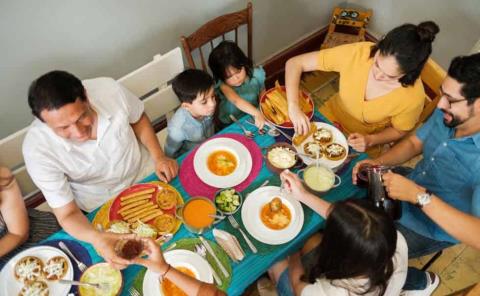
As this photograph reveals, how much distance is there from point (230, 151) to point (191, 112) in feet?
1.43

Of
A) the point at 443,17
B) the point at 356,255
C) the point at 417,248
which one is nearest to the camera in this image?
the point at 356,255

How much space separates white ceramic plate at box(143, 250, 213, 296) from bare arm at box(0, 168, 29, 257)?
32.0 inches

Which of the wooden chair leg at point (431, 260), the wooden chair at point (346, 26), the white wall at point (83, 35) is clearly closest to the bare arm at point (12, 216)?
the white wall at point (83, 35)

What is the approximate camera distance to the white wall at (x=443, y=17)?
304cm

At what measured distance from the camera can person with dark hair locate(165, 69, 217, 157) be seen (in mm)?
2188

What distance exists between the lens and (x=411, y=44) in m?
1.89

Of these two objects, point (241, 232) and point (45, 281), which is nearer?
point (45, 281)

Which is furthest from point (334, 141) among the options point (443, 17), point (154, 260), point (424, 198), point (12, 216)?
point (443, 17)

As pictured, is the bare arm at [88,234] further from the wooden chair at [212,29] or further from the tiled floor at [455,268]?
the tiled floor at [455,268]

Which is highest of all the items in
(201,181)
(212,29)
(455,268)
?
(212,29)

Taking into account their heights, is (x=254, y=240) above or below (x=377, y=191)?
below

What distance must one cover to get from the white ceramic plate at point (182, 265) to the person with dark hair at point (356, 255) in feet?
1.53

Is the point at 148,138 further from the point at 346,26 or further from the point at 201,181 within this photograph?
the point at 346,26

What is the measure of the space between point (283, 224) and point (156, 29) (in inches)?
65.9
